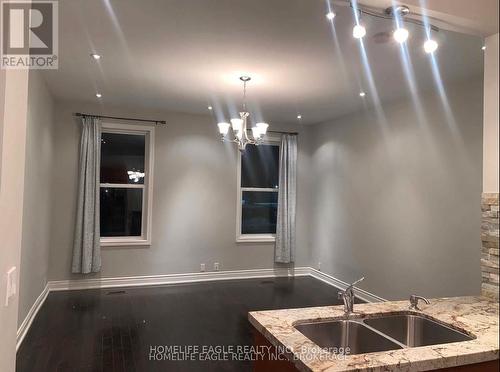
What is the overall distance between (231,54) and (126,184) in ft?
10.5

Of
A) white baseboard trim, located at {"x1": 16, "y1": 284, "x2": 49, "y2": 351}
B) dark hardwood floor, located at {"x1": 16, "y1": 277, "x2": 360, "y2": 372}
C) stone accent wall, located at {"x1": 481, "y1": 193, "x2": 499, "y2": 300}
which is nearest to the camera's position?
stone accent wall, located at {"x1": 481, "y1": 193, "x2": 499, "y2": 300}

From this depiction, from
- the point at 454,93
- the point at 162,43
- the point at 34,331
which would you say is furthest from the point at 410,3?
the point at 34,331

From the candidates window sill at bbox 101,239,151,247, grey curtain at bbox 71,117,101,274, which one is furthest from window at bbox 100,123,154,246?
grey curtain at bbox 71,117,101,274

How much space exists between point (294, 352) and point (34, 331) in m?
3.44

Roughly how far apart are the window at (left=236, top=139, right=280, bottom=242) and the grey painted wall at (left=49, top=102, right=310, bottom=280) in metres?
0.23

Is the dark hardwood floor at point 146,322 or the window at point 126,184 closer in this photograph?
the dark hardwood floor at point 146,322

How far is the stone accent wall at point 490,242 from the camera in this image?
59.1 inches

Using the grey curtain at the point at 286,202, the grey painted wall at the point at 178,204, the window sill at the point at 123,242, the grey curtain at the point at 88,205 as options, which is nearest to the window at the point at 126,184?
the window sill at the point at 123,242

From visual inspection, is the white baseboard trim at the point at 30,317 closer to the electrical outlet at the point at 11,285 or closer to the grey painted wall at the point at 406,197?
the electrical outlet at the point at 11,285

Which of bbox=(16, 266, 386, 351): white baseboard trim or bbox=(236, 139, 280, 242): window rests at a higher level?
bbox=(236, 139, 280, 242): window

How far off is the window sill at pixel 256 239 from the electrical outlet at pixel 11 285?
478 cm

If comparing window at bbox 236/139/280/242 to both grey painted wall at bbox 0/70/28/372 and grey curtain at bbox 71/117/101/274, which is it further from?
grey painted wall at bbox 0/70/28/372

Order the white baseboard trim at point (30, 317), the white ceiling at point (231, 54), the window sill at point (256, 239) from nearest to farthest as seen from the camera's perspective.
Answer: the white ceiling at point (231, 54) → the white baseboard trim at point (30, 317) → the window sill at point (256, 239)

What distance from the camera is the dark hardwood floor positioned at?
9.90 ft
